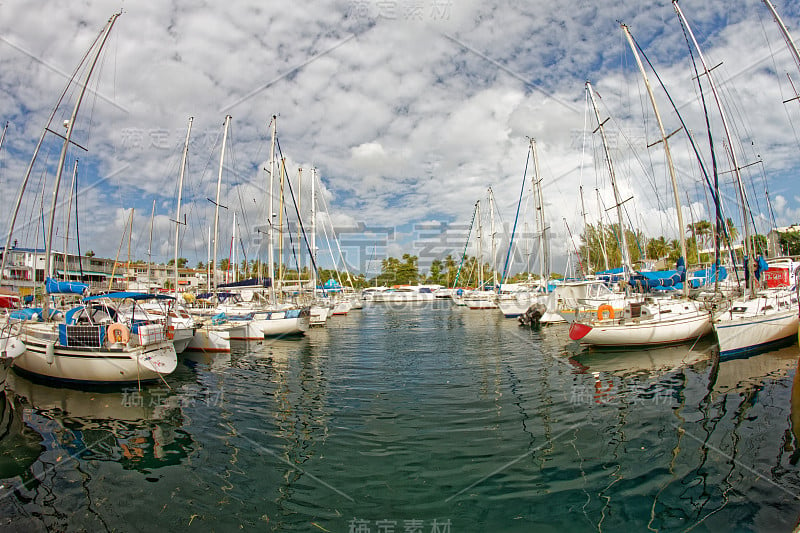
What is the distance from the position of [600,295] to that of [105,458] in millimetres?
26647

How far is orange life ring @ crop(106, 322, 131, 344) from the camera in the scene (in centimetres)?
1358

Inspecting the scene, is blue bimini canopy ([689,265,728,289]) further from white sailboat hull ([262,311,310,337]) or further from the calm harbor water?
white sailboat hull ([262,311,310,337])

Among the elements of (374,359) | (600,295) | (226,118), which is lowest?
(374,359)

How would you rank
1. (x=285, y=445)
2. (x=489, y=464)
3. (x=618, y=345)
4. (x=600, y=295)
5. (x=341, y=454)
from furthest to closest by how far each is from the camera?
(x=600, y=295) < (x=618, y=345) < (x=285, y=445) < (x=341, y=454) < (x=489, y=464)

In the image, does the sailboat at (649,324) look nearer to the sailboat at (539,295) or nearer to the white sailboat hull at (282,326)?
the sailboat at (539,295)

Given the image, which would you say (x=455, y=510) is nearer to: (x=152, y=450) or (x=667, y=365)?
(x=152, y=450)

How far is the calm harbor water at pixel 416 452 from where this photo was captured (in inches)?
246

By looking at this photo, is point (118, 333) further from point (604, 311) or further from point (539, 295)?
point (539, 295)

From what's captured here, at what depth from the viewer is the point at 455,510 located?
6289mm

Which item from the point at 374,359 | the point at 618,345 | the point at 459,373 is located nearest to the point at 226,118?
the point at 374,359

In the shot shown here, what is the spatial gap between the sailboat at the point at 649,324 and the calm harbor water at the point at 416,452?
8.88 ft

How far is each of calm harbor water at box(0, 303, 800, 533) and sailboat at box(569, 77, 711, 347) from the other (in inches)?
107

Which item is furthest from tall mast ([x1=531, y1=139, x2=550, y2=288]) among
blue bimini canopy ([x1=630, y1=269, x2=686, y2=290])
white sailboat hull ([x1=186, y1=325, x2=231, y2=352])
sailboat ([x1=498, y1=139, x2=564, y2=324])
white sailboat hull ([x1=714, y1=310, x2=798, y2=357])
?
white sailboat hull ([x1=186, y1=325, x2=231, y2=352])

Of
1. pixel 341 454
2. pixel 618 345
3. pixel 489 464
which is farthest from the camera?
pixel 618 345
